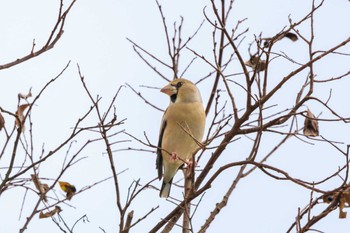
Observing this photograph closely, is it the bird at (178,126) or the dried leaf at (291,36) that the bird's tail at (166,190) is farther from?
the dried leaf at (291,36)

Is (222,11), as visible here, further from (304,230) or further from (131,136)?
(304,230)

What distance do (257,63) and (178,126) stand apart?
2404 mm

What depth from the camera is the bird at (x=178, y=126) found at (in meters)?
5.45

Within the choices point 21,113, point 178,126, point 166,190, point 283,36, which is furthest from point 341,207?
point 166,190

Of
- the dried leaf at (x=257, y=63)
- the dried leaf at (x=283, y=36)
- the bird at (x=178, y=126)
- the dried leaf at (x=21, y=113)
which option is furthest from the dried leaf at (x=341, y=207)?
the bird at (x=178, y=126)

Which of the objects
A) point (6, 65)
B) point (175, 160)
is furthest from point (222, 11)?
point (175, 160)

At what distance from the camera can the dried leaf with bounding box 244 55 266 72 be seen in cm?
316

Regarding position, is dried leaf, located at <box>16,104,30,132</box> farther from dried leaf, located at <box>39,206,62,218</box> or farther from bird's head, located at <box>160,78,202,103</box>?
bird's head, located at <box>160,78,202,103</box>

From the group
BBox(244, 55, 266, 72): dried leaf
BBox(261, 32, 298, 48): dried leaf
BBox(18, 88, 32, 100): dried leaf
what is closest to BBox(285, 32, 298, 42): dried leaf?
BBox(261, 32, 298, 48): dried leaf

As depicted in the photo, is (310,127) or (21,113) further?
(21,113)

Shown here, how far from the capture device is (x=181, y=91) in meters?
5.69

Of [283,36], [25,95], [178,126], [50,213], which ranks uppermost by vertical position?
[178,126]

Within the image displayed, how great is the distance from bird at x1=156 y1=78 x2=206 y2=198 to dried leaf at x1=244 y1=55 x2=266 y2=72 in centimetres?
193

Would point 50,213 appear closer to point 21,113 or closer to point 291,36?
point 21,113
